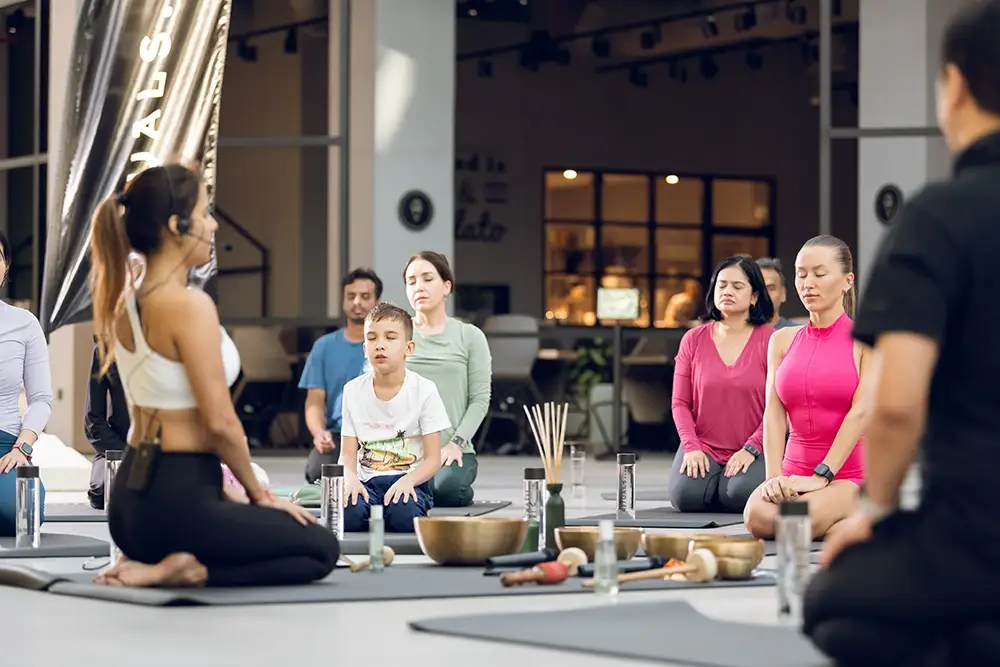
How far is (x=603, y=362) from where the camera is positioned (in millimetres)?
12438

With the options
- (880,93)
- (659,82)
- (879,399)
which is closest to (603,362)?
(880,93)

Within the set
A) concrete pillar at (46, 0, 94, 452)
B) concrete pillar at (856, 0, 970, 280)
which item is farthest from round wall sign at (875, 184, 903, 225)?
concrete pillar at (46, 0, 94, 452)

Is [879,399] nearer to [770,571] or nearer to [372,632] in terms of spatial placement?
[372,632]

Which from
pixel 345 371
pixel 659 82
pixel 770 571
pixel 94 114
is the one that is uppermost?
pixel 659 82

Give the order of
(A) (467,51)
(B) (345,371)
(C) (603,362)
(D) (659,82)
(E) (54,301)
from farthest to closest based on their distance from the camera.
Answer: (D) (659,82) < (A) (467,51) < (C) (603,362) < (E) (54,301) < (B) (345,371)

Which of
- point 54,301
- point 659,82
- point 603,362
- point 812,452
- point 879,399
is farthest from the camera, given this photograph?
point 659,82

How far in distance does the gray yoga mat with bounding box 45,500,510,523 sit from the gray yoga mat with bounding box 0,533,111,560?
91 centimetres

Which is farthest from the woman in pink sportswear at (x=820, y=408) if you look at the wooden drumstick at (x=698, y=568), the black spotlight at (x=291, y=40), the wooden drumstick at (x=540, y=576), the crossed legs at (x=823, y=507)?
the black spotlight at (x=291, y=40)

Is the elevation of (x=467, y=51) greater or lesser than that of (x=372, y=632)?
greater

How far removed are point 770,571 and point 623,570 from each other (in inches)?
17.9

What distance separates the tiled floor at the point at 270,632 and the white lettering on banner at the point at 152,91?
4078 mm

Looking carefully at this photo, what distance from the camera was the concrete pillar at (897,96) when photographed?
10.9 m

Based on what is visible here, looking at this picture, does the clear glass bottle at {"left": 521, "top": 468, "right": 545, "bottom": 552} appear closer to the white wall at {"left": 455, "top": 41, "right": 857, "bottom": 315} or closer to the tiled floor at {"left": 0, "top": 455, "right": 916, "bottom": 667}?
the tiled floor at {"left": 0, "top": 455, "right": 916, "bottom": 667}

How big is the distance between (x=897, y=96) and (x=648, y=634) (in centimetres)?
832
